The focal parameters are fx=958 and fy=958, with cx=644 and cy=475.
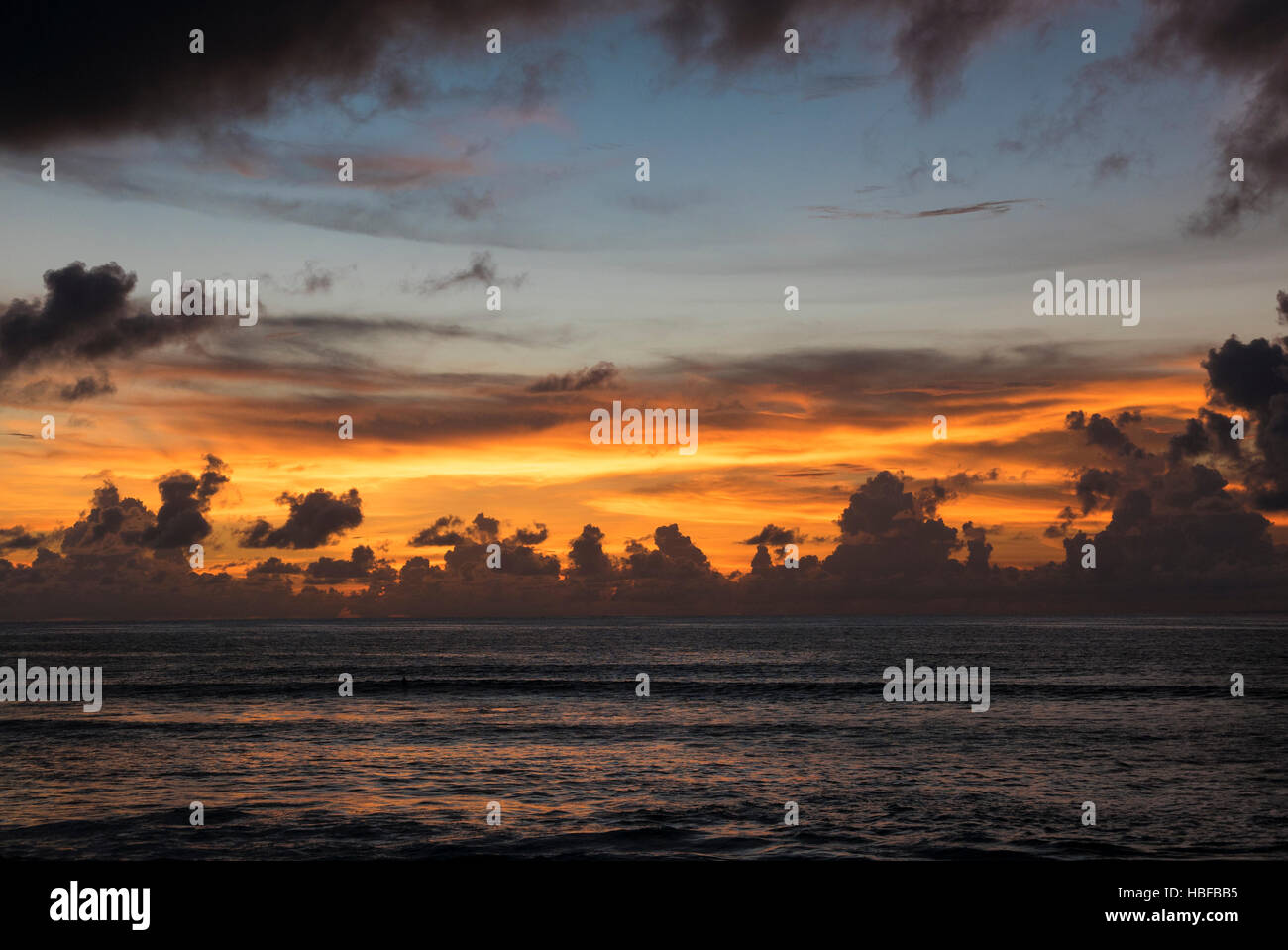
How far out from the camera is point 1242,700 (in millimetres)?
66250

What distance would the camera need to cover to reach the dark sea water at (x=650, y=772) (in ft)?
91.0

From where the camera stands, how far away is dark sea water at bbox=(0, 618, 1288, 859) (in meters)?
27.7

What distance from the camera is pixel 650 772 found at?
3978cm
